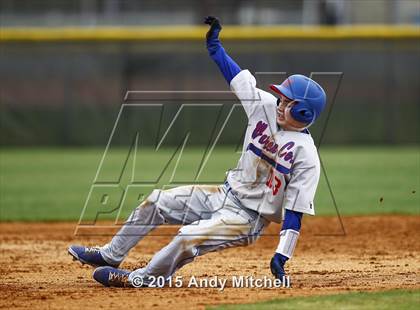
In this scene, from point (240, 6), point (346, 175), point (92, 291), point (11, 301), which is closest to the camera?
point (11, 301)

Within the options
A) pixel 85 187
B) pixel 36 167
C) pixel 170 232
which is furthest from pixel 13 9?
pixel 170 232

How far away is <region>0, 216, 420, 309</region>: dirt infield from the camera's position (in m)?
5.66

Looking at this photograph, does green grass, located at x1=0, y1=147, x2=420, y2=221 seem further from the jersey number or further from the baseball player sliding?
the jersey number

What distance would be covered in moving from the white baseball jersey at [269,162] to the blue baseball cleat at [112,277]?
3.13 ft

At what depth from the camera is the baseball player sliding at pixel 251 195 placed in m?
5.86

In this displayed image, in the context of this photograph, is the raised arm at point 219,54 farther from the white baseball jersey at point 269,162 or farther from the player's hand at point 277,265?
the player's hand at point 277,265

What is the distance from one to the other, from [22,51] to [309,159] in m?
14.8

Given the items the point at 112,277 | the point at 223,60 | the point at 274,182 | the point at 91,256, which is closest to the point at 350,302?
the point at 274,182

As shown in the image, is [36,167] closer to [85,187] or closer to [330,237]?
[85,187]

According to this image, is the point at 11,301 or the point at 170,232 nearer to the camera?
the point at 11,301

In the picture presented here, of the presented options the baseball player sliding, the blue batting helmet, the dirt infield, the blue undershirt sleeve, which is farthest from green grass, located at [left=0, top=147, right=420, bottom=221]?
the blue batting helmet

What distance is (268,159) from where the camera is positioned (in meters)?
5.96

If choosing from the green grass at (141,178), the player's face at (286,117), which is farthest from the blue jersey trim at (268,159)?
the green grass at (141,178)

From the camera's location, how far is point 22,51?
64.5 feet
